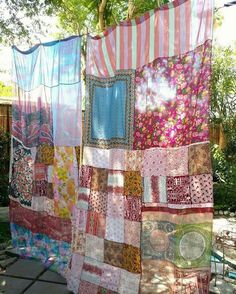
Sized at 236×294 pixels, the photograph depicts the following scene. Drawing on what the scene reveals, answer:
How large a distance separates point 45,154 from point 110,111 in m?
1.26

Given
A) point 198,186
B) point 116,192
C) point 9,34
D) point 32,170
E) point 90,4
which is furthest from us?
point 90,4

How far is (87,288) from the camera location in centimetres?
339

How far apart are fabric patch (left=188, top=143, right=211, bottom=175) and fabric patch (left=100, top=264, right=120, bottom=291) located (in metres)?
1.12

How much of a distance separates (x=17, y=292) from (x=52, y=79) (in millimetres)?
2172

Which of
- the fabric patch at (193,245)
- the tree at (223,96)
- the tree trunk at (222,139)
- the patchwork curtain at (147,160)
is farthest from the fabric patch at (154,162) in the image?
the tree at (223,96)

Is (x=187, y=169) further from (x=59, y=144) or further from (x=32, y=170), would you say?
(x=32, y=170)

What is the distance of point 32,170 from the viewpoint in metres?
4.45

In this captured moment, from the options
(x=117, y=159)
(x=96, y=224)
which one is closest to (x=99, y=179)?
(x=117, y=159)

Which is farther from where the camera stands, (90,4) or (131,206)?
(90,4)

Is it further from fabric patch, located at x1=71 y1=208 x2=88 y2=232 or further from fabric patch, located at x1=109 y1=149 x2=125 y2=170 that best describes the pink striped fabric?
fabric patch, located at x1=71 y1=208 x2=88 y2=232

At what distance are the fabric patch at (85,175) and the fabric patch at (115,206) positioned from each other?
12.2 inches

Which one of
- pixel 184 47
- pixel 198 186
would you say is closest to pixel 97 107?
pixel 184 47

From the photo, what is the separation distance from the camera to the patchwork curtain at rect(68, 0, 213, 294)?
2703mm

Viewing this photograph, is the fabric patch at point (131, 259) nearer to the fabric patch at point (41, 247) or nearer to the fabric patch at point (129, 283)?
the fabric patch at point (129, 283)
